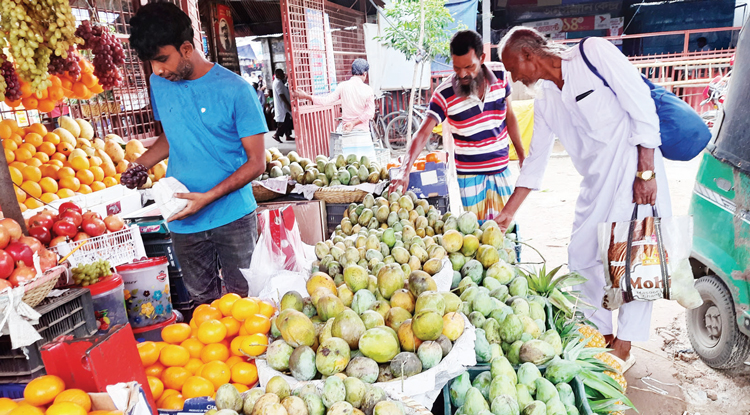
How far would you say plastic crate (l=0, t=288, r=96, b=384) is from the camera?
2.08 metres

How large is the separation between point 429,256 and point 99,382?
4.26 ft

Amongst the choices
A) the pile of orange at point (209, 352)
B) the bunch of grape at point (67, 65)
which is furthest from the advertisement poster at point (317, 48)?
the pile of orange at point (209, 352)

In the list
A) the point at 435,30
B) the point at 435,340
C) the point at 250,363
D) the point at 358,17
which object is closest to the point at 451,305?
the point at 435,340

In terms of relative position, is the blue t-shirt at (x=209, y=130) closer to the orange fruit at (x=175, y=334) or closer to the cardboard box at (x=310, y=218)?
the orange fruit at (x=175, y=334)

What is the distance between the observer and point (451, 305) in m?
1.68

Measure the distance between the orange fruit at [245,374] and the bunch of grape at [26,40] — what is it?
71.0 inches

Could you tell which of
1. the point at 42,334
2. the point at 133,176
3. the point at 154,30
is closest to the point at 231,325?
the point at 42,334

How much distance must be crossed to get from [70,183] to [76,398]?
291 cm

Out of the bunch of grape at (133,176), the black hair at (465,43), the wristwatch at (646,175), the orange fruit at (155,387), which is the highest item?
the black hair at (465,43)

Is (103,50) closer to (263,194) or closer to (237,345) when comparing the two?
(263,194)

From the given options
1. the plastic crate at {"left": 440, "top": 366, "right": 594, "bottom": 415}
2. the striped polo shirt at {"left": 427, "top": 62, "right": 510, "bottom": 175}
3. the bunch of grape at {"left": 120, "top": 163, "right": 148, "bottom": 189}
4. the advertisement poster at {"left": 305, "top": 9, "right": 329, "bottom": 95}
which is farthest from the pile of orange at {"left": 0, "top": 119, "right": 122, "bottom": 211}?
the advertisement poster at {"left": 305, "top": 9, "right": 329, "bottom": 95}

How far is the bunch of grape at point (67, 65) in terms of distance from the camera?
113 inches

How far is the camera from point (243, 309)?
5.88 feet

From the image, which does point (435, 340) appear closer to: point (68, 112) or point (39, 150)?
point (39, 150)
